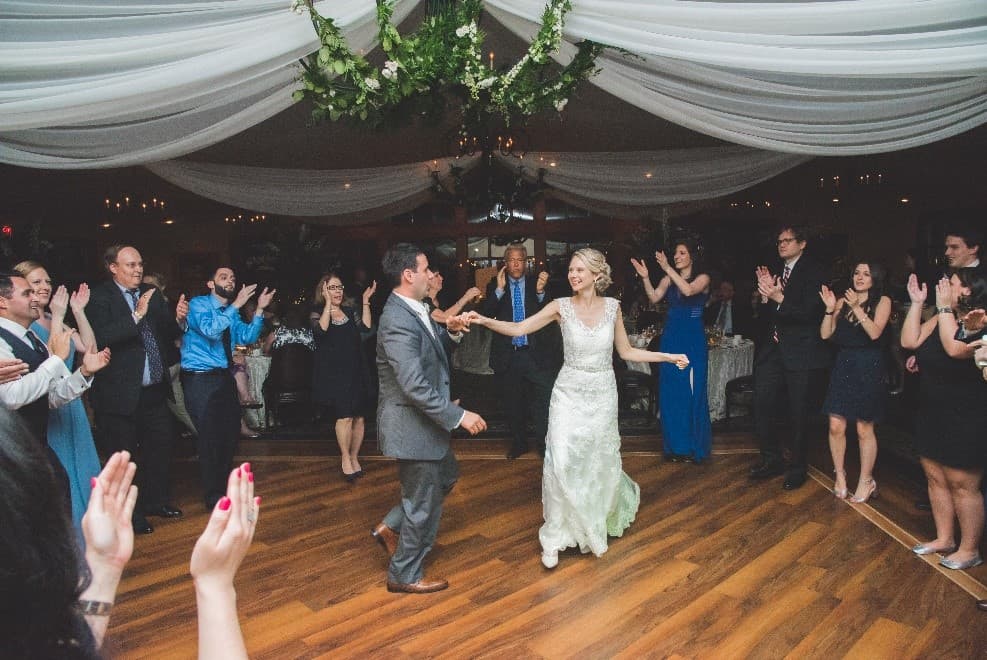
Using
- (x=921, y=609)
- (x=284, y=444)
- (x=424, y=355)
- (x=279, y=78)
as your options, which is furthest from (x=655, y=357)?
(x=284, y=444)

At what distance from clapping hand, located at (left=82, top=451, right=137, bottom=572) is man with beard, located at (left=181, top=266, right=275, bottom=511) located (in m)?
3.03

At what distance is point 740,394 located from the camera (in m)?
6.18

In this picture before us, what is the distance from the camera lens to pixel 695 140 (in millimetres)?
6602

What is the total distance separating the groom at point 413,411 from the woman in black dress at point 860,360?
2421 millimetres

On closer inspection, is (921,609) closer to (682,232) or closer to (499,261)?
(682,232)

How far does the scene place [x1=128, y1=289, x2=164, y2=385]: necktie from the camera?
3.92 metres

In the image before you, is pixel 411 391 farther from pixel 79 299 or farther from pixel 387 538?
pixel 79 299

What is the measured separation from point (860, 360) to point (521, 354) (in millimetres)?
2243

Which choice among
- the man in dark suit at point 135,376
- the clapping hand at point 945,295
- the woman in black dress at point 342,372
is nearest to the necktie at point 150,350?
the man in dark suit at point 135,376

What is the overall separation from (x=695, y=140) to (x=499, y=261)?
4346mm

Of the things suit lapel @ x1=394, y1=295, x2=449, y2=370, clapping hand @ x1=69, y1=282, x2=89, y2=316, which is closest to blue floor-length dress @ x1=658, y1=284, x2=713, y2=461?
suit lapel @ x1=394, y1=295, x2=449, y2=370

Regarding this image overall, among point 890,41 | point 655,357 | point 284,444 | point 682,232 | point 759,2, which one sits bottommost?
point 284,444

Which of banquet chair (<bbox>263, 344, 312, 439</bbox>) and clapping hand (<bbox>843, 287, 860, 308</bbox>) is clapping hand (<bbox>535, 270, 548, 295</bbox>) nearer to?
clapping hand (<bbox>843, 287, 860, 308</bbox>)

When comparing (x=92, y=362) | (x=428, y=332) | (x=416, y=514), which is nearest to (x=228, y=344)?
(x=92, y=362)
